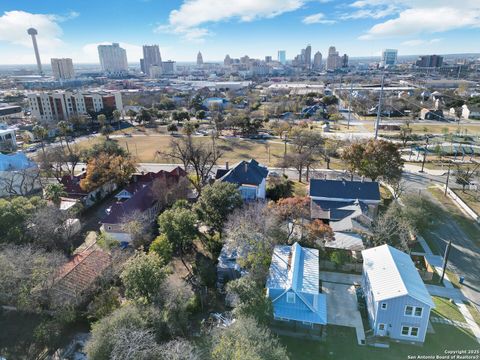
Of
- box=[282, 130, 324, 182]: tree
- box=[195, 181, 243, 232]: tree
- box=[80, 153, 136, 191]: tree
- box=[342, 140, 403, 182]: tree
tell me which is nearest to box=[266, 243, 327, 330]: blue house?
box=[195, 181, 243, 232]: tree

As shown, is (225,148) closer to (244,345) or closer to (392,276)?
(392,276)

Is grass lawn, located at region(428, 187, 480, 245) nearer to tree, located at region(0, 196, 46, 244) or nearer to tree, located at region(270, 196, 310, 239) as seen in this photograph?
tree, located at region(270, 196, 310, 239)

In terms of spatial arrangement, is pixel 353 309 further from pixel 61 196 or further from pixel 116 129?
pixel 116 129

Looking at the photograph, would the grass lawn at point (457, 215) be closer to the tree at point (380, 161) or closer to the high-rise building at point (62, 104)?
the tree at point (380, 161)

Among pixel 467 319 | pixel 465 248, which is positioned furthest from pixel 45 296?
pixel 465 248

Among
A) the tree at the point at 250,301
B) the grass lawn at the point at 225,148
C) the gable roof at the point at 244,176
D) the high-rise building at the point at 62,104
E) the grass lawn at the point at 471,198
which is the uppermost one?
the high-rise building at the point at 62,104

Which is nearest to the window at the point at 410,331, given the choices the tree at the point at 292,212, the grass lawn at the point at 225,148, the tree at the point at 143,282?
the tree at the point at 292,212
